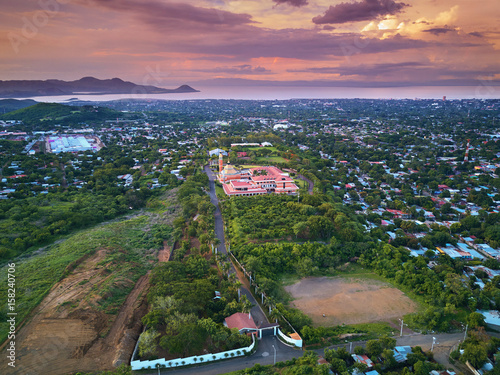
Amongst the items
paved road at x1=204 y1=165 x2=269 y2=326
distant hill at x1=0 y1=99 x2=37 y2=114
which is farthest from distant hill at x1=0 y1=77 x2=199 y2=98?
paved road at x1=204 y1=165 x2=269 y2=326

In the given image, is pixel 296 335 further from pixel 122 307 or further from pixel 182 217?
pixel 182 217

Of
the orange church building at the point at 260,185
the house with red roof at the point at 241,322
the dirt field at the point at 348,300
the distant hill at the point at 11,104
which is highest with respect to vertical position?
the distant hill at the point at 11,104

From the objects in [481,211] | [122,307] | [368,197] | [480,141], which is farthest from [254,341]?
[480,141]

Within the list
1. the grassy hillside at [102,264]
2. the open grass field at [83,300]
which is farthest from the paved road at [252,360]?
the grassy hillside at [102,264]

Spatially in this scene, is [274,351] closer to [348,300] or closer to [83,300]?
[348,300]

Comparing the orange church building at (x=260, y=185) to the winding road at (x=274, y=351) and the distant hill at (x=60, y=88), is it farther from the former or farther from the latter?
the distant hill at (x=60, y=88)

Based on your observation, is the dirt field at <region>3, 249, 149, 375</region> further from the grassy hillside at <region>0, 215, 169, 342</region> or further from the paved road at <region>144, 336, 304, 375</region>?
the paved road at <region>144, 336, 304, 375</region>

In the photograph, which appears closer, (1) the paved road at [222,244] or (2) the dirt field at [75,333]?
(2) the dirt field at [75,333]
